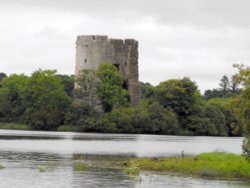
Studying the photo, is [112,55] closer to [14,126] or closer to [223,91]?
[14,126]

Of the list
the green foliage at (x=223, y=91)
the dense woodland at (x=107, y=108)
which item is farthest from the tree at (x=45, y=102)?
the green foliage at (x=223, y=91)

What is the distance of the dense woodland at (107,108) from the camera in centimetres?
10356

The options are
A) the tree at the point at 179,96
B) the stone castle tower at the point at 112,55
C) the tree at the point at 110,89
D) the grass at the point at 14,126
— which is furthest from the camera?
the stone castle tower at the point at 112,55

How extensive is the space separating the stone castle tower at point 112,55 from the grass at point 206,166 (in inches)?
2640

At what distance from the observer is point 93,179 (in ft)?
120

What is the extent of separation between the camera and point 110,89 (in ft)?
350

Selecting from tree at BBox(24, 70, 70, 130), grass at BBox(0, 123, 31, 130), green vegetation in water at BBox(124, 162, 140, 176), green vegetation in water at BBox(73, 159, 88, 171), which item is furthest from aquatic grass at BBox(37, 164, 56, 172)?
grass at BBox(0, 123, 31, 130)

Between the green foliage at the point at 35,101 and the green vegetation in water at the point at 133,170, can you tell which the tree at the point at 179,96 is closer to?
the green foliage at the point at 35,101

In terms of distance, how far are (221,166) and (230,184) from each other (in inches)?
207

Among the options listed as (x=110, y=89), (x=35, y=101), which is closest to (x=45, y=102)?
(x=35, y=101)

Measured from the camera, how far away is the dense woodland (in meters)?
104

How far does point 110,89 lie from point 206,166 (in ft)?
214

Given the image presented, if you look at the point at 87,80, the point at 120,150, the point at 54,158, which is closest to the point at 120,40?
the point at 87,80

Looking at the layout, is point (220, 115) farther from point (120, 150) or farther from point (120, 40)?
point (120, 150)
